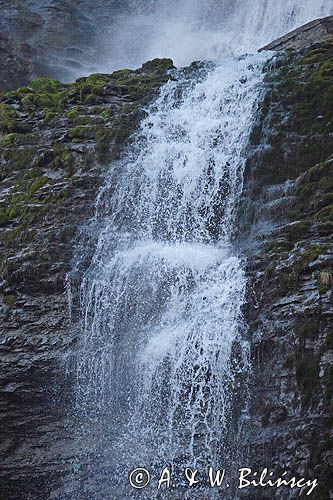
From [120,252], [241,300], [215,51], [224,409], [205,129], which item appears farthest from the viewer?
[215,51]

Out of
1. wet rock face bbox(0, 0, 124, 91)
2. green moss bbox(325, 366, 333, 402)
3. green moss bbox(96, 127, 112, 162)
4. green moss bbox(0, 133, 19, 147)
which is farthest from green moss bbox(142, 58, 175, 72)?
green moss bbox(325, 366, 333, 402)

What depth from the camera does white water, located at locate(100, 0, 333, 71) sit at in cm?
2188

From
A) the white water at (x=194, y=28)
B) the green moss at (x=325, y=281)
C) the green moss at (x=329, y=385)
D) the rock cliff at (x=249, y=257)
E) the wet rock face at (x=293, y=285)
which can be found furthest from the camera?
the white water at (x=194, y=28)

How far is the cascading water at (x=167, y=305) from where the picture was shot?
32.9ft

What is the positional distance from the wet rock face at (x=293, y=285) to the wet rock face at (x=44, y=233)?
330 cm

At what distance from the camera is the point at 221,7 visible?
24781 millimetres

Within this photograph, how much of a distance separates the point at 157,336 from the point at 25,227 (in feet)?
12.5

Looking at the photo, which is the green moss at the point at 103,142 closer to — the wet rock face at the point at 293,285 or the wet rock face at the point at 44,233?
the wet rock face at the point at 44,233

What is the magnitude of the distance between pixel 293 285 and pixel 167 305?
7.85 feet

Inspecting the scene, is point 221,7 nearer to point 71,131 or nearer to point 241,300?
point 71,131

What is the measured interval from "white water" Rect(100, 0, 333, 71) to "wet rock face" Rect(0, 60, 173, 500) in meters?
6.06

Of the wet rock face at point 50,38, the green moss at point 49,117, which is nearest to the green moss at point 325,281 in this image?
the green moss at point 49,117

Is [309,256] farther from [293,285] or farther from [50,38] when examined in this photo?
[50,38]

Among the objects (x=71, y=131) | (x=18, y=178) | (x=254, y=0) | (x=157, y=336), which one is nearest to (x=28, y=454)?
(x=157, y=336)
